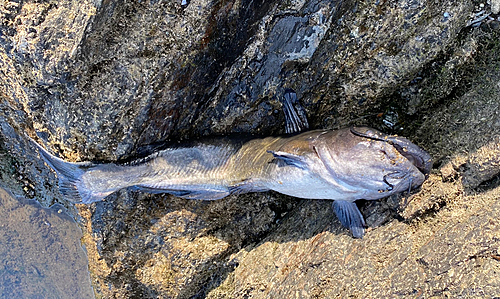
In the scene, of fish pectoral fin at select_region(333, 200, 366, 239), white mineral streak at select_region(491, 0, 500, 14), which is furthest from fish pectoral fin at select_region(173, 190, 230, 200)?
white mineral streak at select_region(491, 0, 500, 14)

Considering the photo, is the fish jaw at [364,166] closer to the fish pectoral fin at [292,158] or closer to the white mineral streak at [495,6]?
the fish pectoral fin at [292,158]

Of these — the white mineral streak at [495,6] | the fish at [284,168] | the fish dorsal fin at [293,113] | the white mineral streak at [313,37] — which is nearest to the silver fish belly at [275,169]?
the fish at [284,168]

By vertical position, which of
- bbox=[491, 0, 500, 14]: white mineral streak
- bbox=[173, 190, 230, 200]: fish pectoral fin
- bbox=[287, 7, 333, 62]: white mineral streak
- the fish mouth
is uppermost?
bbox=[491, 0, 500, 14]: white mineral streak

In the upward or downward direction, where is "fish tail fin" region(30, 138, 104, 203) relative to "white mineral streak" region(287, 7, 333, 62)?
downward

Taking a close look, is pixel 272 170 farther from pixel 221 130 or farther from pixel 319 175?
pixel 221 130

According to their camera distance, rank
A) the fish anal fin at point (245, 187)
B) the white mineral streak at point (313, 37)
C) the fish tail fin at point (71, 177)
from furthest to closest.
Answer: the fish anal fin at point (245, 187) → the fish tail fin at point (71, 177) → the white mineral streak at point (313, 37)

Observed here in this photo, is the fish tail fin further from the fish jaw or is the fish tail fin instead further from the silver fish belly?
the fish jaw

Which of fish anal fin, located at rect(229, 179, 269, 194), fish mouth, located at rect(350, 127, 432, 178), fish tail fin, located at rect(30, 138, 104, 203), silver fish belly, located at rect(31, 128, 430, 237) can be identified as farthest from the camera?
fish anal fin, located at rect(229, 179, 269, 194)

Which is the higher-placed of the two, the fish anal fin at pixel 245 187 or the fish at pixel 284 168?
the fish at pixel 284 168
